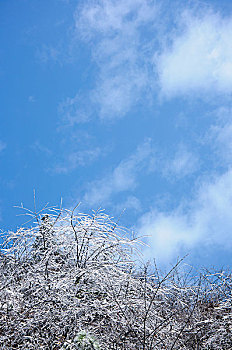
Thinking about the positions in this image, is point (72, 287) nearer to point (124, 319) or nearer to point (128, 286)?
point (124, 319)

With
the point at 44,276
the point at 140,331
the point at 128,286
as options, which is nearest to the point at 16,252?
the point at 44,276

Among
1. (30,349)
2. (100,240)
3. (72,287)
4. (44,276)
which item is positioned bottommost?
(30,349)

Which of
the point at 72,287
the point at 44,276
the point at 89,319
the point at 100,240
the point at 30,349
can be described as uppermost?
the point at 100,240

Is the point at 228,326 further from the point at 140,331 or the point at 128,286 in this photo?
the point at 128,286

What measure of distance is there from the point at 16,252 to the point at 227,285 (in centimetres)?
354

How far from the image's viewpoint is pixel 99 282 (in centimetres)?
502

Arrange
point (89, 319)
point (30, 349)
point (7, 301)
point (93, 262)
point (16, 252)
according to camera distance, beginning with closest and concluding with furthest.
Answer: point (30, 349)
point (7, 301)
point (89, 319)
point (93, 262)
point (16, 252)

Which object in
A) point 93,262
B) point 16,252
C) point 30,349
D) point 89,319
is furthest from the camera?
point 16,252

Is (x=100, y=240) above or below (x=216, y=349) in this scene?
above

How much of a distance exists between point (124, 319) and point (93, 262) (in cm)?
98

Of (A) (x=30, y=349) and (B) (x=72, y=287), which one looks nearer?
(A) (x=30, y=349)

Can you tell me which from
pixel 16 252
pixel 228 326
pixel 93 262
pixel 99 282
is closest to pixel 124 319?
pixel 99 282

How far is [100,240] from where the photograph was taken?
5.47m

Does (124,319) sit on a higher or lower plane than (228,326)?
higher
